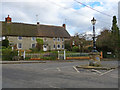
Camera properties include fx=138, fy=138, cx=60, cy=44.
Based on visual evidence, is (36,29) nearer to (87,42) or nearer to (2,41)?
(2,41)

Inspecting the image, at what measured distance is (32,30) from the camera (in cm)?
4009

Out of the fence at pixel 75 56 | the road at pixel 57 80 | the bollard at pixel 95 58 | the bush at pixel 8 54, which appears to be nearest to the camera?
the road at pixel 57 80

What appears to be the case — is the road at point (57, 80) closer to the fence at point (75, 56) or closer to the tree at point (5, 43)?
the fence at point (75, 56)

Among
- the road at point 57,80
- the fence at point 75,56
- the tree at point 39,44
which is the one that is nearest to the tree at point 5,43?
the tree at point 39,44

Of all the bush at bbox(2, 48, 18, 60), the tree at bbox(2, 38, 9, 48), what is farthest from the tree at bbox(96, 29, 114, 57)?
the tree at bbox(2, 38, 9, 48)

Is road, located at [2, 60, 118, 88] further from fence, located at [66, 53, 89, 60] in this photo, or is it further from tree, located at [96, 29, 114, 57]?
tree, located at [96, 29, 114, 57]

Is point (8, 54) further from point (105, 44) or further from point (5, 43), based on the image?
point (105, 44)

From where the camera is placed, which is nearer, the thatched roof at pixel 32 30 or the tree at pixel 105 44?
the tree at pixel 105 44

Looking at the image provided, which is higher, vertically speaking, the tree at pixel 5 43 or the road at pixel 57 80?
the tree at pixel 5 43

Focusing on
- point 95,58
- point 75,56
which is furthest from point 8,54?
point 95,58

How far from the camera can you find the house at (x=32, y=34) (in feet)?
120

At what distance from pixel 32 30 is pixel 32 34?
1.69 m

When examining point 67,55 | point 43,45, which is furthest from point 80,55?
point 43,45

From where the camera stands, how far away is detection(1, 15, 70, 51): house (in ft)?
120
